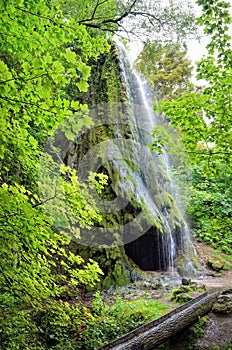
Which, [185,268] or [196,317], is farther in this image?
[185,268]

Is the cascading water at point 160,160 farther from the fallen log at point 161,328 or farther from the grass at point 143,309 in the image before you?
the fallen log at point 161,328

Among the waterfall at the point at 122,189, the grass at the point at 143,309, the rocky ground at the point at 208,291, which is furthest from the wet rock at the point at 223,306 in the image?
the waterfall at the point at 122,189

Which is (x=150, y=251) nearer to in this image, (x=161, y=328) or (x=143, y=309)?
(x=143, y=309)

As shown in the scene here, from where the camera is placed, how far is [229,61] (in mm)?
3139

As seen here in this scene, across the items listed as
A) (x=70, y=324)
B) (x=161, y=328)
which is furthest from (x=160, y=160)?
(x=70, y=324)

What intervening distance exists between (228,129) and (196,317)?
10.8 ft

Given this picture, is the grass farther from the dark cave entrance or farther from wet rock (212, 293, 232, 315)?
the dark cave entrance

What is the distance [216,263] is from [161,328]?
8014mm

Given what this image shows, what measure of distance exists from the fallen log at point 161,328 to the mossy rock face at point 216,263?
613 cm

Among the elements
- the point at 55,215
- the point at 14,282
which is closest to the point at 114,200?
the point at 55,215

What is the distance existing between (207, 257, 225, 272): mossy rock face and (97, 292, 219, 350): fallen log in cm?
613

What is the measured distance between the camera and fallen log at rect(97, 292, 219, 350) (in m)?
3.22

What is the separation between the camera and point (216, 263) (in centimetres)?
1073

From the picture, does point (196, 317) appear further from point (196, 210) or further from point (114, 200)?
point (114, 200)
